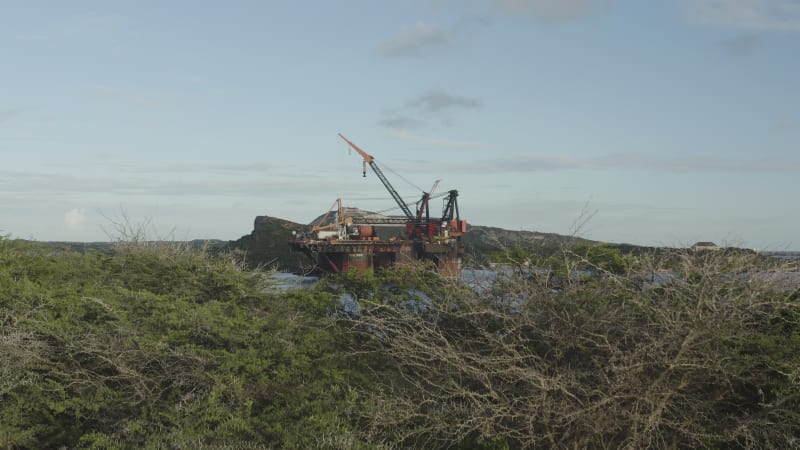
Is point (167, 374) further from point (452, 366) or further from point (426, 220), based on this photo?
point (426, 220)

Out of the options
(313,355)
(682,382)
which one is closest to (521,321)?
(682,382)

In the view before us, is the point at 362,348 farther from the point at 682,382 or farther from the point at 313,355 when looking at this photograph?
the point at 682,382

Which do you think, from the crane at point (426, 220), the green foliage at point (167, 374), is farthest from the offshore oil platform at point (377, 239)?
the green foliage at point (167, 374)

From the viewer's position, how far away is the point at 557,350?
28.8 feet

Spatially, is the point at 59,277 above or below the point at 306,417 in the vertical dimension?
above

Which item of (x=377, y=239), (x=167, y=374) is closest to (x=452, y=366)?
(x=167, y=374)

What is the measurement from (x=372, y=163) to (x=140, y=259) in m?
91.8

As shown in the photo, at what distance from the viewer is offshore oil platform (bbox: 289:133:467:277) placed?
262 feet

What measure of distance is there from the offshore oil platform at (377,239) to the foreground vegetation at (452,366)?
59.6m

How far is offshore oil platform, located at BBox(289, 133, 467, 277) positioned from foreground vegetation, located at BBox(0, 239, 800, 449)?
5955cm

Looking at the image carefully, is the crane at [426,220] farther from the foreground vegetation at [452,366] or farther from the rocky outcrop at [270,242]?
the foreground vegetation at [452,366]

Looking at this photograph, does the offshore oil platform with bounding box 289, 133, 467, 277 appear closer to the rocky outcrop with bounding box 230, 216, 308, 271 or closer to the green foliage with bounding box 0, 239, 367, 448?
the rocky outcrop with bounding box 230, 216, 308, 271

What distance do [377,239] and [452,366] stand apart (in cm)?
7824

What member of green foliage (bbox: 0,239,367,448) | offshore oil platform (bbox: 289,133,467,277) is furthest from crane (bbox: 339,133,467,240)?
green foliage (bbox: 0,239,367,448)
